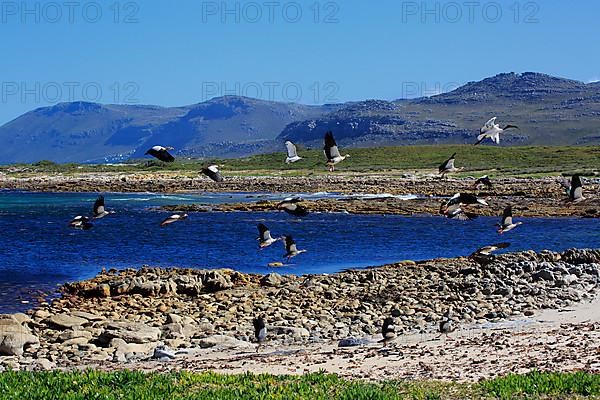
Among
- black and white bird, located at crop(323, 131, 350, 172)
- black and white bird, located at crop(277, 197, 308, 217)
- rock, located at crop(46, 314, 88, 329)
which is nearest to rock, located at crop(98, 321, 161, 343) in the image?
rock, located at crop(46, 314, 88, 329)

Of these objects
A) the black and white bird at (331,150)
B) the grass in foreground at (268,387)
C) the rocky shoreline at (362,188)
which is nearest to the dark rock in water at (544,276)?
the black and white bird at (331,150)

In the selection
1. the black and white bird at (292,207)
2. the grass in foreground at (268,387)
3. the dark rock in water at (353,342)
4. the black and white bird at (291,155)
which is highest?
the black and white bird at (291,155)

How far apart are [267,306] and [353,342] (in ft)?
18.8

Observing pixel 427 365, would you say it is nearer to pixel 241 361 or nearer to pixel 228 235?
pixel 241 361

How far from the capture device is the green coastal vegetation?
95.3m

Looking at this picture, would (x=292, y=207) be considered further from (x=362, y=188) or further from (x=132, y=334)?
(x=362, y=188)

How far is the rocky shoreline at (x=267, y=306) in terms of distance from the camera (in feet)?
57.0

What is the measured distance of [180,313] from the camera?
845 inches

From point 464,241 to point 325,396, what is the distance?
30535mm

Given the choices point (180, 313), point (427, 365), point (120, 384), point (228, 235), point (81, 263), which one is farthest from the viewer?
point (228, 235)

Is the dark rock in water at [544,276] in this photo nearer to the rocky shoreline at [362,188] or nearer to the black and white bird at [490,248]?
the black and white bird at [490,248]

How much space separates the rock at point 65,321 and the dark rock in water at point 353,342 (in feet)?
23.0

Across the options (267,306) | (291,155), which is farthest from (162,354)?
(267,306)

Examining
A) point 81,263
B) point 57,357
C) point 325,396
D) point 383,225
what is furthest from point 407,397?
point 383,225
